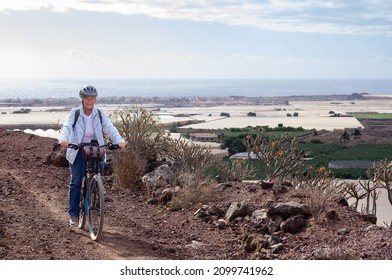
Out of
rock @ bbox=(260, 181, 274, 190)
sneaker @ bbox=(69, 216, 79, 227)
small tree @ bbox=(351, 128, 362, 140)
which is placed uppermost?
rock @ bbox=(260, 181, 274, 190)

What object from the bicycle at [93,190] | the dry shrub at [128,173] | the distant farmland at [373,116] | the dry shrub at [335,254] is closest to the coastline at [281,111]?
the distant farmland at [373,116]

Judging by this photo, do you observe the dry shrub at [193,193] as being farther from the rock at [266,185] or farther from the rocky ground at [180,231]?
the rock at [266,185]

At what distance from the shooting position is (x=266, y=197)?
8.21 meters

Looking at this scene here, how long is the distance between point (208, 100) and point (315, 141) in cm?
→ 1488

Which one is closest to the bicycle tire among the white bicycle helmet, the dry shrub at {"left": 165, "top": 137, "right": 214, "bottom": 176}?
the white bicycle helmet

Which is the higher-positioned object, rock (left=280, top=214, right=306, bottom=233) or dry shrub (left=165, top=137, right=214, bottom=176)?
dry shrub (left=165, top=137, right=214, bottom=176)

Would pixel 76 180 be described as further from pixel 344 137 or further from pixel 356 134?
pixel 356 134

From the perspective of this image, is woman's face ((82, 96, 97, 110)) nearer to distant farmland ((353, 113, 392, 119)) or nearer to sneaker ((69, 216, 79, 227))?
sneaker ((69, 216, 79, 227))

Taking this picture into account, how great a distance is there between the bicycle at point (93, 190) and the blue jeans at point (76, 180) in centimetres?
4

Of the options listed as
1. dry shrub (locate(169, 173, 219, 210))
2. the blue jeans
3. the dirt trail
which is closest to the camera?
the dirt trail

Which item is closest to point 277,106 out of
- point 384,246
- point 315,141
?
point 315,141

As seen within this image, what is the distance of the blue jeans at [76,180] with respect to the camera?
637 cm

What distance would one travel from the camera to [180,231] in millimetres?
7375

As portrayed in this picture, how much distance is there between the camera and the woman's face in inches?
242
